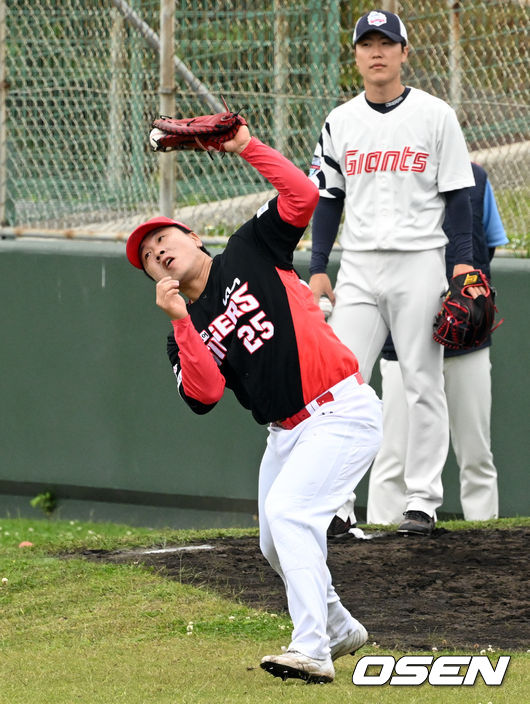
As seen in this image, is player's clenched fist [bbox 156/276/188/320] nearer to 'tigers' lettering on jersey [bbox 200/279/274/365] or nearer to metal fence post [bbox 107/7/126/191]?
'tigers' lettering on jersey [bbox 200/279/274/365]

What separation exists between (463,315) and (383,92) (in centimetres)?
114

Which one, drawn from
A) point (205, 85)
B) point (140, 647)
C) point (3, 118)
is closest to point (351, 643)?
point (140, 647)

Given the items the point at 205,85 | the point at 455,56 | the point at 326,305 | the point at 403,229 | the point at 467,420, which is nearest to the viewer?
the point at 403,229

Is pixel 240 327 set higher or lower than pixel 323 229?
lower

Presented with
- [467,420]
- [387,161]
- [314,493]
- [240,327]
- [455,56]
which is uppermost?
[455,56]

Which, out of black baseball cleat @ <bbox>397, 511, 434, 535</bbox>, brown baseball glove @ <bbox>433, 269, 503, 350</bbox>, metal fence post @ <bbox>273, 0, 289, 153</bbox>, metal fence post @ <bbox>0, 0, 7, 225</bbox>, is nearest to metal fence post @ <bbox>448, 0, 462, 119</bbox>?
metal fence post @ <bbox>273, 0, 289, 153</bbox>

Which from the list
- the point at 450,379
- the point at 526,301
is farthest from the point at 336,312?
the point at 526,301

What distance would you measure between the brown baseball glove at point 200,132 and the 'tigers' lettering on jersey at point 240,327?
464 millimetres

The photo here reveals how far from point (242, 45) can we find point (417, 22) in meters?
1.03

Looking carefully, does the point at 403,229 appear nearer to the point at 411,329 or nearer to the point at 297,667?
the point at 411,329

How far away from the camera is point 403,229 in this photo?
6312 mm

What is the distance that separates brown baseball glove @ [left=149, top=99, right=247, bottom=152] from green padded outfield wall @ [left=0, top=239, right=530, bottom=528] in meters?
3.24

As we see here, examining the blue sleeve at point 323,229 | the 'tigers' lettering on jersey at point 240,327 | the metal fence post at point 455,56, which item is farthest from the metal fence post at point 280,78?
the 'tigers' lettering on jersey at point 240,327

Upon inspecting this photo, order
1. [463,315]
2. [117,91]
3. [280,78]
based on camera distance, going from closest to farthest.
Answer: [463,315]
[280,78]
[117,91]
